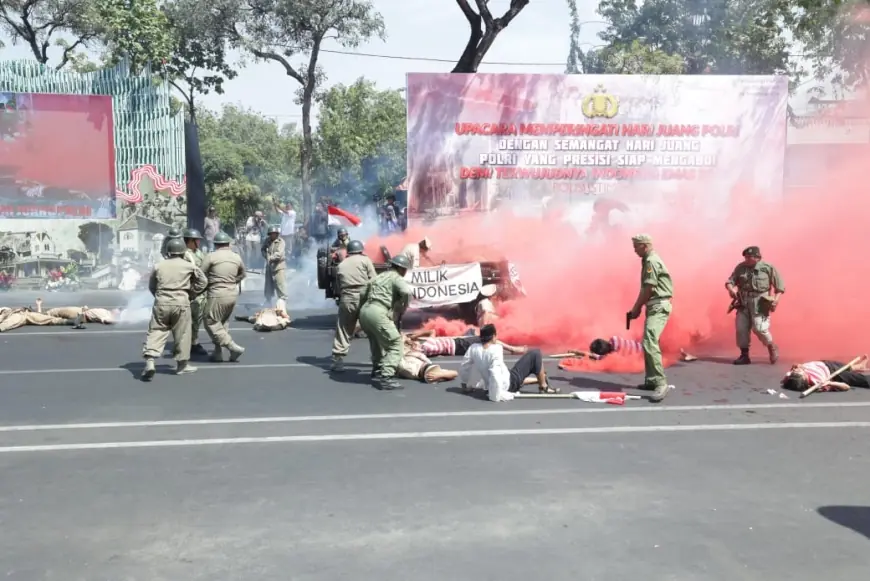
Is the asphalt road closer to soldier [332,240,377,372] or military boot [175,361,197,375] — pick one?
military boot [175,361,197,375]

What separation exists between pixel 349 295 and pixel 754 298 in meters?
5.37

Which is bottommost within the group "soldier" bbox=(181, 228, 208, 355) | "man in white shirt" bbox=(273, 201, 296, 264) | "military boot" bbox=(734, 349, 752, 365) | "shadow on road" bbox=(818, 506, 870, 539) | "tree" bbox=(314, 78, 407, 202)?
"shadow on road" bbox=(818, 506, 870, 539)

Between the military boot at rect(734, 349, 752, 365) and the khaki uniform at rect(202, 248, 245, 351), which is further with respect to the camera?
the military boot at rect(734, 349, 752, 365)

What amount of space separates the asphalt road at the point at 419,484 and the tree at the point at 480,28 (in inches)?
544

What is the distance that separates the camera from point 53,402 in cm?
848

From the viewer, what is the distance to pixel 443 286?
42.7 ft

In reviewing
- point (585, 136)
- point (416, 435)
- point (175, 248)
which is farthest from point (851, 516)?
point (585, 136)

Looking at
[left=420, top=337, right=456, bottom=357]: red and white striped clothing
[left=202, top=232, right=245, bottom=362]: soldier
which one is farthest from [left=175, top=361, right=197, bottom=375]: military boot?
[left=420, top=337, right=456, bottom=357]: red and white striped clothing

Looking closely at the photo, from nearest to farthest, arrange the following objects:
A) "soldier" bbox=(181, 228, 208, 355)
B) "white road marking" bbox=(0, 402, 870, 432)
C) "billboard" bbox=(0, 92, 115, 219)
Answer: "white road marking" bbox=(0, 402, 870, 432)
"soldier" bbox=(181, 228, 208, 355)
"billboard" bbox=(0, 92, 115, 219)

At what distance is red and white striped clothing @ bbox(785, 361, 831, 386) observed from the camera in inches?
352

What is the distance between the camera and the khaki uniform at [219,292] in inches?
410

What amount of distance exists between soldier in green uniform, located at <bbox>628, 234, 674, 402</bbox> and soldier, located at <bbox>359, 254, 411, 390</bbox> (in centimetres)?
265

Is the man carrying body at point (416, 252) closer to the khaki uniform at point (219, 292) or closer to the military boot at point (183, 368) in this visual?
the khaki uniform at point (219, 292)

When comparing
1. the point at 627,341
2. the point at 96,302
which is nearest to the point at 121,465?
the point at 627,341
